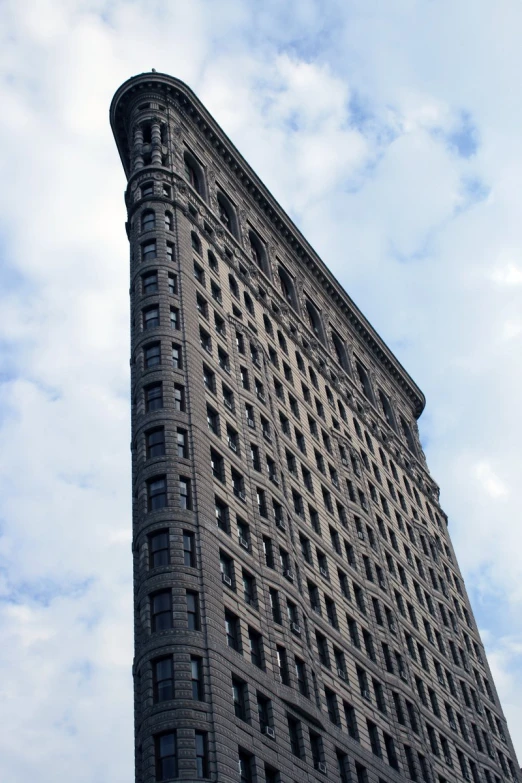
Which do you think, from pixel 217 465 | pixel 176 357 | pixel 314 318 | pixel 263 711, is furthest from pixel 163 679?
Result: pixel 314 318

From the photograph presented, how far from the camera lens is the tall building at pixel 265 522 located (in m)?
49.9

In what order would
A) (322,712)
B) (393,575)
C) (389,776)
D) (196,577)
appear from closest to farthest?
(196,577) → (322,712) → (389,776) → (393,575)

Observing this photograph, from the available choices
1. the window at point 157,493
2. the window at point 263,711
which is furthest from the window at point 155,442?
the window at point 263,711

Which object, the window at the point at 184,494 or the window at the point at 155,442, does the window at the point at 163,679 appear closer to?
the window at the point at 184,494

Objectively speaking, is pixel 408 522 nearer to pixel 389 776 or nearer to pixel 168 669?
pixel 389 776

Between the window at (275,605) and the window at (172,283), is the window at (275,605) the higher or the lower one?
the lower one

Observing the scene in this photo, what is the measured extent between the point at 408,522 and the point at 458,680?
15.4 metres

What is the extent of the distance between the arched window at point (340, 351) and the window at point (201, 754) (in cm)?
5777

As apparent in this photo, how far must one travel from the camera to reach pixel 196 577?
5150 cm

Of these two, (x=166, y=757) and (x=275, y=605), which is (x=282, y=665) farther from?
(x=166, y=757)

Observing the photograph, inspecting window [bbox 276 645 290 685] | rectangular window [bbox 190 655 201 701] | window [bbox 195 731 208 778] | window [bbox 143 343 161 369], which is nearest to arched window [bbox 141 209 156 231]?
window [bbox 143 343 161 369]

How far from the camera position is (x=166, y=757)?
1758 inches

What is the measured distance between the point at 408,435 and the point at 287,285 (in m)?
26.9

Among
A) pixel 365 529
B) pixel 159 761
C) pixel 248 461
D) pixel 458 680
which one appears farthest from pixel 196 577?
pixel 458 680
